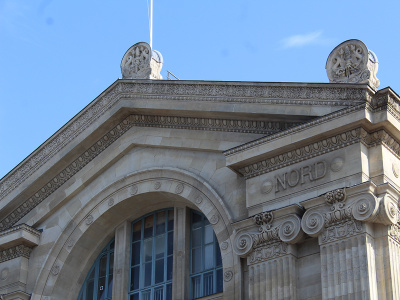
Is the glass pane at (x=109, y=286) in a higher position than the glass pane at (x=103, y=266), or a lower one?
lower

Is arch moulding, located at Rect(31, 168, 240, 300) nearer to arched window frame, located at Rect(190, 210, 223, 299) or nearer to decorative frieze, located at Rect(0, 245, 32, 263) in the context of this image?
arched window frame, located at Rect(190, 210, 223, 299)

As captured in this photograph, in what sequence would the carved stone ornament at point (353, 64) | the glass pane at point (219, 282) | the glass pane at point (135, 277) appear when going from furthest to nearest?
the glass pane at point (135, 277) < the glass pane at point (219, 282) < the carved stone ornament at point (353, 64)

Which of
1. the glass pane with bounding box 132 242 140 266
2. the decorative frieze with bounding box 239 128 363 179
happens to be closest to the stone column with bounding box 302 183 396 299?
the decorative frieze with bounding box 239 128 363 179

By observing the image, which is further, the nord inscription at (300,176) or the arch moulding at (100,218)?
the arch moulding at (100,218)

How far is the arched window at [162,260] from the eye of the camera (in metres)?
24.9

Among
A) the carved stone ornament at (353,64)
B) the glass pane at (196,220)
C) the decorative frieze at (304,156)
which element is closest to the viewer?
the decorative frieze at (304,156)

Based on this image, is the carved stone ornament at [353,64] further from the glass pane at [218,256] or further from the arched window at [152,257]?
the arched window at [152,257]

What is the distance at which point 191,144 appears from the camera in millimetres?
25734

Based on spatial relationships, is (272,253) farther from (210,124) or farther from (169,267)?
(210,124)

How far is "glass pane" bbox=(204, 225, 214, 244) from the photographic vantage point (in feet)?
82.9

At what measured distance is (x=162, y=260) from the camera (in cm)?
2611

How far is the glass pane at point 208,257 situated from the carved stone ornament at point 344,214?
402 centimetres

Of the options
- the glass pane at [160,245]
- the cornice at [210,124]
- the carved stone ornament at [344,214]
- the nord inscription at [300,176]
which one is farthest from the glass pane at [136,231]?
the carved stone ornament at [344,214]

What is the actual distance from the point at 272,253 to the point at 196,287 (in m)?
3.59
